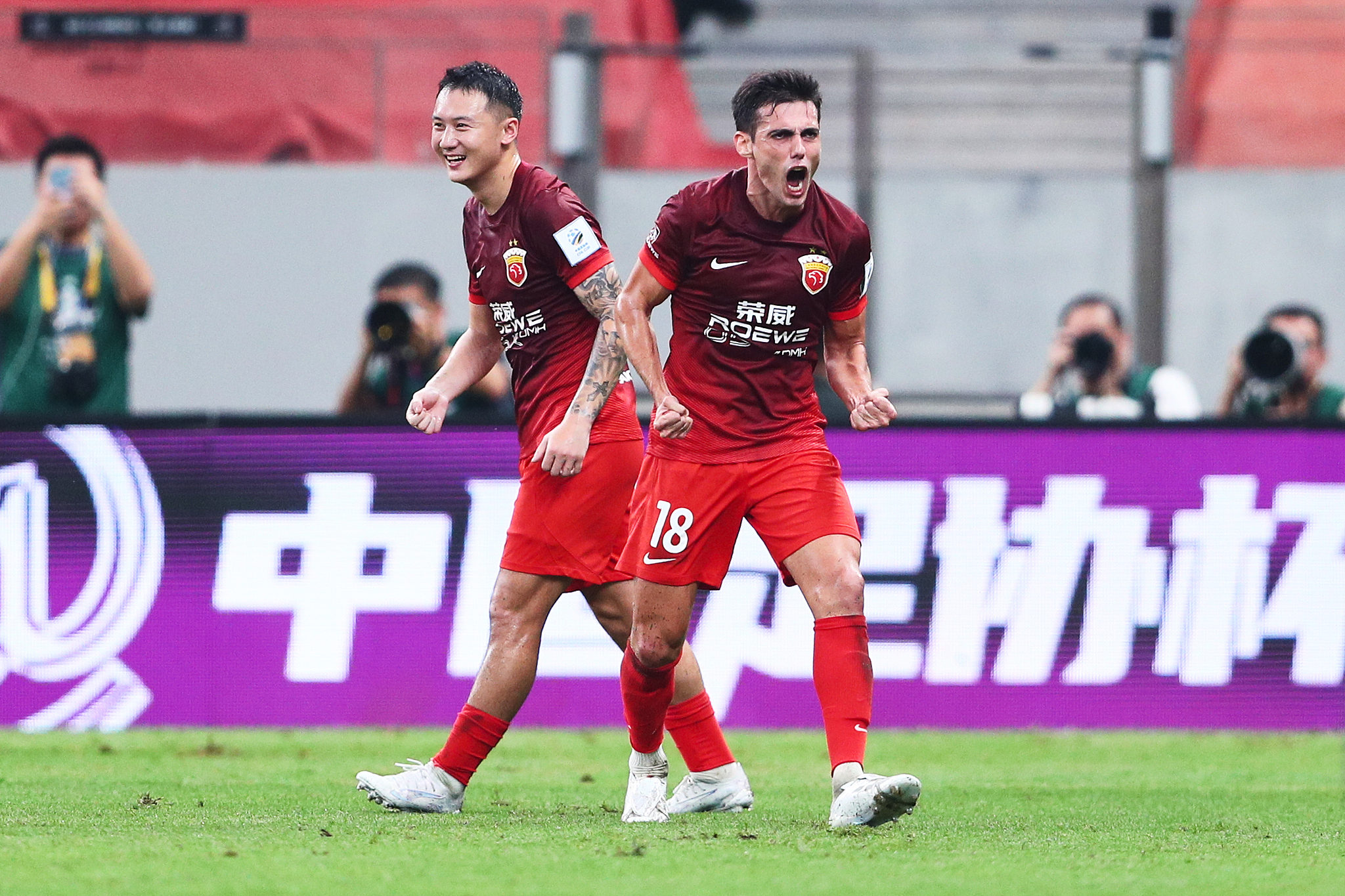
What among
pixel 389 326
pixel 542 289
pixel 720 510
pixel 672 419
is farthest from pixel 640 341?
pixel 389 326

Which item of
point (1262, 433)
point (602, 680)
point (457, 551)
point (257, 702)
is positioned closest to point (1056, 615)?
point (1262, 433)

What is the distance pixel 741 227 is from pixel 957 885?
2188 millimetres

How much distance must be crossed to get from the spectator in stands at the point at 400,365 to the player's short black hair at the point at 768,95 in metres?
4.32

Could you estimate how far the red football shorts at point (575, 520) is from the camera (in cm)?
621

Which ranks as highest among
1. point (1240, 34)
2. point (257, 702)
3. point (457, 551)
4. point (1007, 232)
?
point (1240, 34)

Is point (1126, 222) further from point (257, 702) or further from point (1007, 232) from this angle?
point (257, 702)

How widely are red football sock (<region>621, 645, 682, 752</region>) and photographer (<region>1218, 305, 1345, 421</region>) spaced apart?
16.0ft

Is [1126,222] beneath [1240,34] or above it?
beneath

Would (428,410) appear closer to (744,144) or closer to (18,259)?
(744,144)

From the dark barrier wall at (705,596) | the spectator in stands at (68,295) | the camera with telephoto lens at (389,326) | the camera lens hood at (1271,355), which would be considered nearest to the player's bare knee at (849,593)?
the dark barrier wall at (705,596)

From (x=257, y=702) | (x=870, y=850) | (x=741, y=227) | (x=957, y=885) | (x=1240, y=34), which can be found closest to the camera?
(x=957, y=885)

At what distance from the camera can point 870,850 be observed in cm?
530

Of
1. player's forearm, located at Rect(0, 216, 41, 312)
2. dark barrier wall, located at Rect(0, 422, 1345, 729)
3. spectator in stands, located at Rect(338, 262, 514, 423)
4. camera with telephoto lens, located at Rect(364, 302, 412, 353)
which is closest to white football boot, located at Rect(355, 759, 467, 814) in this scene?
dark barrier wall, located at Rect(0, 422, 1345, 729)

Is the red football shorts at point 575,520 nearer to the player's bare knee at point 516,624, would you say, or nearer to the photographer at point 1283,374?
the player's bare knee at point 516,624
